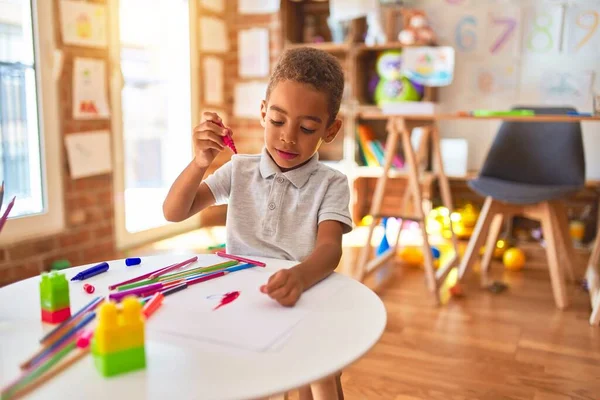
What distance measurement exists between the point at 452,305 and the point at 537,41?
2.12 metres

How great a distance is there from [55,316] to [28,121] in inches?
82.3

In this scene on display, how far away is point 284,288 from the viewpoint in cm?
75

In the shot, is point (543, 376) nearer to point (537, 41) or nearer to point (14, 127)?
point (14, 127)

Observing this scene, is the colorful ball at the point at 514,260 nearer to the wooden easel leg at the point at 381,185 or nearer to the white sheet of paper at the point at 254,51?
the wooden easel leg at the point at 381,185

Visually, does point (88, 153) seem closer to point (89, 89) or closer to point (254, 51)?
point (89, 89)

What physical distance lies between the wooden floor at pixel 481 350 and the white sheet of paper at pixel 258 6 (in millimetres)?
2182

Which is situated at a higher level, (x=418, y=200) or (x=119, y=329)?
(x=119, y=329)

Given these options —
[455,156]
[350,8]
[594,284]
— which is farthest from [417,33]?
[594,284]

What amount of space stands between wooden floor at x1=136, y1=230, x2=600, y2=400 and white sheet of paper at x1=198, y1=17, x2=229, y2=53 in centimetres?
210

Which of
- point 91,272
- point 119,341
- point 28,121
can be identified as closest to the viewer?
point 119,341

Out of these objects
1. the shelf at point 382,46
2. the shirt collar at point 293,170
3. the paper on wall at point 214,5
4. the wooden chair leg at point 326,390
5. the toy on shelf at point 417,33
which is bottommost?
the wooden chair leg at point 326,390

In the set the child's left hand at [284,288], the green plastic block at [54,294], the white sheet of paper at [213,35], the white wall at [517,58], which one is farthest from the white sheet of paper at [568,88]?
the green plastic block at [54,294]

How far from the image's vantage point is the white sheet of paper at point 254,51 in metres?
3.80

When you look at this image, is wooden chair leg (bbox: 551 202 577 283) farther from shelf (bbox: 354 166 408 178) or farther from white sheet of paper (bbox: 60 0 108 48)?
white sheet of paper (bbox: 60 0 108 48)
